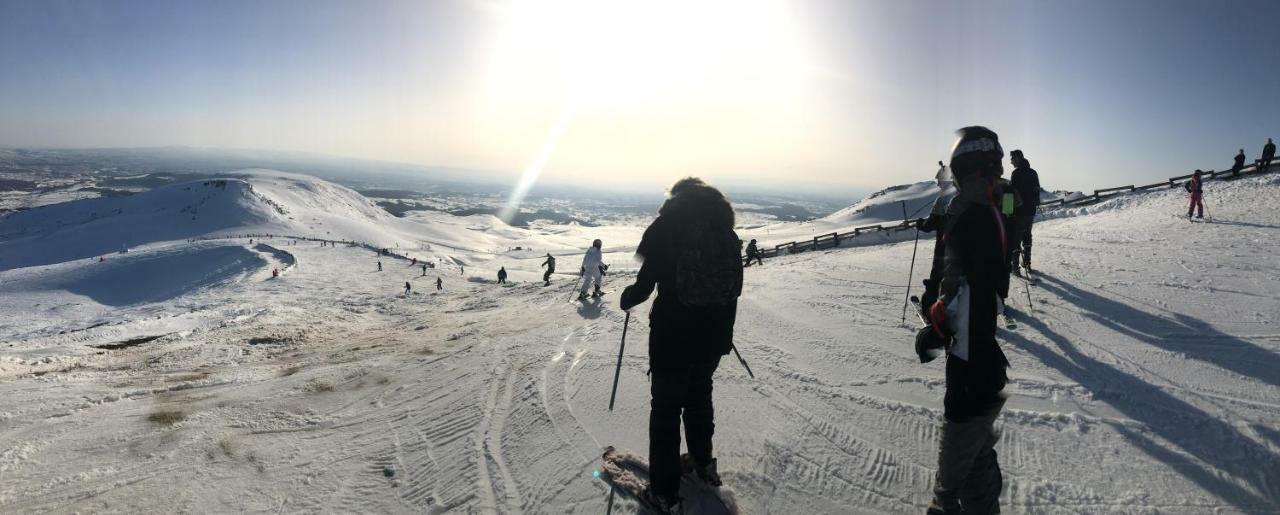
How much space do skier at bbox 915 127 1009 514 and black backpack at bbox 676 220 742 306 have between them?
3.57 ft

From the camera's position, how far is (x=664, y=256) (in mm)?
3062

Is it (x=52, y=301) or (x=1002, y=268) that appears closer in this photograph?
(x=1002, y=268)

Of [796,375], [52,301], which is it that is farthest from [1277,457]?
[52,301]

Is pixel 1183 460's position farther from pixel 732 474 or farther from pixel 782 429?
pixel 732 474

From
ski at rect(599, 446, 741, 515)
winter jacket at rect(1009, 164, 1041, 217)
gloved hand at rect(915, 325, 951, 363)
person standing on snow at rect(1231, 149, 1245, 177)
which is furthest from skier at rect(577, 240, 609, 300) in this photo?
person standing on snow at rect(1231, 149, 1245, 177)

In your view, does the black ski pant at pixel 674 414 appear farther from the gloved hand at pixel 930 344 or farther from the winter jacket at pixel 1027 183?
the winter jacket at pixel 1027 183

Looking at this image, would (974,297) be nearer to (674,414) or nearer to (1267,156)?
(674,414)

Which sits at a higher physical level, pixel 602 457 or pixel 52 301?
pixel 602 457

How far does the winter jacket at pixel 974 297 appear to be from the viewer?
251cm

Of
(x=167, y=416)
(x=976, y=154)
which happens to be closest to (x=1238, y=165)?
(x=976, y=154)

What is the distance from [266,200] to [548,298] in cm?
7773

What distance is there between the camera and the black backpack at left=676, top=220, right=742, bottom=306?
119 inches

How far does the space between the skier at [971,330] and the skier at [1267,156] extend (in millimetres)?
27829

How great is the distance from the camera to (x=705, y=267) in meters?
3.02
